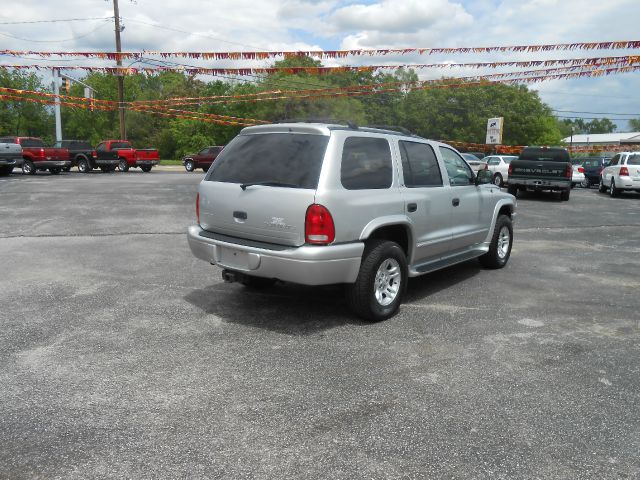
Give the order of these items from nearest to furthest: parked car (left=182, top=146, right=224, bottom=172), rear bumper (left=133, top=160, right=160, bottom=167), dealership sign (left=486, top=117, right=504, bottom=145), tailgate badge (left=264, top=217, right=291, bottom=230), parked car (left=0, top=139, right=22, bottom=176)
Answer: tailgate badge (left=264, top=217, right=291, bottom=230), parked car (left=0, top=139, right=22, bottom=176), rear bumper (left=133, top=160, right=160, bottom=167), parked car (left=182, top=146, right=224, bottom=172), dealership sign (left=486, top=117, right=504, bottom=145)

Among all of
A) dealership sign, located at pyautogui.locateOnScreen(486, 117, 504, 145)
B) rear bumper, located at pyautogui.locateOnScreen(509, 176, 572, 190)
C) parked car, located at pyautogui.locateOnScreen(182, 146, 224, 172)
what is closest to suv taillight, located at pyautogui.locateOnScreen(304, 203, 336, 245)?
rear bumper, located at pyautogui.locateOnScreen(509, 176, 572, 190)

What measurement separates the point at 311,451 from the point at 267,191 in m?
2.51

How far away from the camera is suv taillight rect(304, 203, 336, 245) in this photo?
465 cm

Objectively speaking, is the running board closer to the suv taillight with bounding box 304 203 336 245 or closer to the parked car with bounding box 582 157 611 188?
the suv taillight with bounding box 304 203 336 245

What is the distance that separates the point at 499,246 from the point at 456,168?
1663mm

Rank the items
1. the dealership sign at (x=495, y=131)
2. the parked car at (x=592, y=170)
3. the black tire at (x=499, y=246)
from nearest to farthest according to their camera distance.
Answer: the black tire at (x=499, y=246)
the parked car at (x=592, y=170)
the dealership sign at (x=495, y=131)

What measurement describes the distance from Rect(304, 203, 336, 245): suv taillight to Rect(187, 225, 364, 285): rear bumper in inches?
2.7

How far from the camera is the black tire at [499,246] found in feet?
24.6

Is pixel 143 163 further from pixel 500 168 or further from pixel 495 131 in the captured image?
pixel 495 131

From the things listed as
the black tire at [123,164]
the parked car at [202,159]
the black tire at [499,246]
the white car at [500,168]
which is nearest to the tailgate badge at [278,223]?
the black tire at [499,246]

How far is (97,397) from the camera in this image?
142 inches

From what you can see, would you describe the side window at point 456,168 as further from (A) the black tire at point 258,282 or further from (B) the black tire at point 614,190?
(B) the black tire at point 614,190

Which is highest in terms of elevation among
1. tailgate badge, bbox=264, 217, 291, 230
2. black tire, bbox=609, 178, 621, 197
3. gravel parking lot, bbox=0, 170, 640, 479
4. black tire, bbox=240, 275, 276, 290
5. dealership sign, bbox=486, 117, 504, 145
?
dealership sign, bbox=486, 117, 504, 145

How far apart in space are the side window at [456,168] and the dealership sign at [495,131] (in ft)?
129
